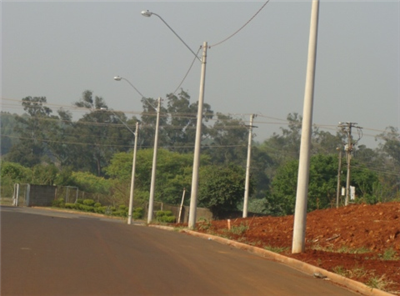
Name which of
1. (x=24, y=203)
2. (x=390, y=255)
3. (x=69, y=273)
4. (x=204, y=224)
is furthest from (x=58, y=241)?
(x=24, y=203)

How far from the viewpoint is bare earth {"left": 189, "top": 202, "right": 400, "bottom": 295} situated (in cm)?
1283

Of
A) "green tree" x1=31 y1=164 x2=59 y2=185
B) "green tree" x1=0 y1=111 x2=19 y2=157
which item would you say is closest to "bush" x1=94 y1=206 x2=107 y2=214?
"green tree" x1=31 y1=164 x2=59 y2=185

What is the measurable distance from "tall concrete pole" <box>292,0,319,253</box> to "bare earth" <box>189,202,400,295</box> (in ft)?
1.61

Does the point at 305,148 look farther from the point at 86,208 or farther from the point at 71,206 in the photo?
the point at 71,206

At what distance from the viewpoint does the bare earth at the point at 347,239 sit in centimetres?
1283

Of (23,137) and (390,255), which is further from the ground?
(23,137)

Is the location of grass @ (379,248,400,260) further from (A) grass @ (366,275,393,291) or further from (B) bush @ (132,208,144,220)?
(B) bush @ (132,208,144,220)

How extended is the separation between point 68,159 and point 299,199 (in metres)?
97.3

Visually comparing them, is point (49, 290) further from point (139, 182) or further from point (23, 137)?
point (23, 137)

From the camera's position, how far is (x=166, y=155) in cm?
8556

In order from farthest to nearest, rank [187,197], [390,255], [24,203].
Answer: [187,197]
[24,203]
[390,255]

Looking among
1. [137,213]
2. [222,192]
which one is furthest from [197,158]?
[137,213]

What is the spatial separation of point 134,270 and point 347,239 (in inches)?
344

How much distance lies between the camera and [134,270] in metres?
11.6
